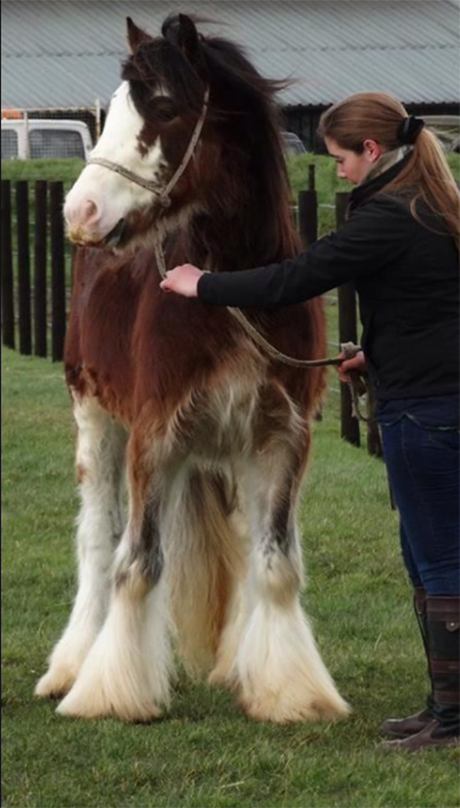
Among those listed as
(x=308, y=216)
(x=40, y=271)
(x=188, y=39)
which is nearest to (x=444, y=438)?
(x=188, y=39)

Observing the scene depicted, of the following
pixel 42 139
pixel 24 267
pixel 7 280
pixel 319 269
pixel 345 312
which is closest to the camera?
pixel 319 269

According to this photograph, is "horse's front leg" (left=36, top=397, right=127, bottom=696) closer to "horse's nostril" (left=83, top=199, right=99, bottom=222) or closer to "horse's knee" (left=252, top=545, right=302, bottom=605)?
"horse's knee" (left=252, top=545, right=302, bottom=605)

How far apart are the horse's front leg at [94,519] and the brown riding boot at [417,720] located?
1311 millimetres

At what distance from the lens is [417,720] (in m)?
4.50

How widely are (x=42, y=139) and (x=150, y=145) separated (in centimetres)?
1718

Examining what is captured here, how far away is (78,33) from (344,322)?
1.51 metres

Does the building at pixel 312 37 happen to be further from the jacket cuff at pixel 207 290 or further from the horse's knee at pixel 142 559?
the horse's knee at pixel 142 559

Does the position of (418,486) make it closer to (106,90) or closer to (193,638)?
(193,638)

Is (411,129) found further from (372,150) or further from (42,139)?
(42,139)

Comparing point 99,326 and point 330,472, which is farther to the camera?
point 330,472

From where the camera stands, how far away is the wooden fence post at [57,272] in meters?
14.2

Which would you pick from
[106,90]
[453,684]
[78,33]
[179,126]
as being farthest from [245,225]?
[106,90]

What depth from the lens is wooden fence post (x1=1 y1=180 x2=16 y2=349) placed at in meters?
15.7

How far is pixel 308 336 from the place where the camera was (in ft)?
16.2
